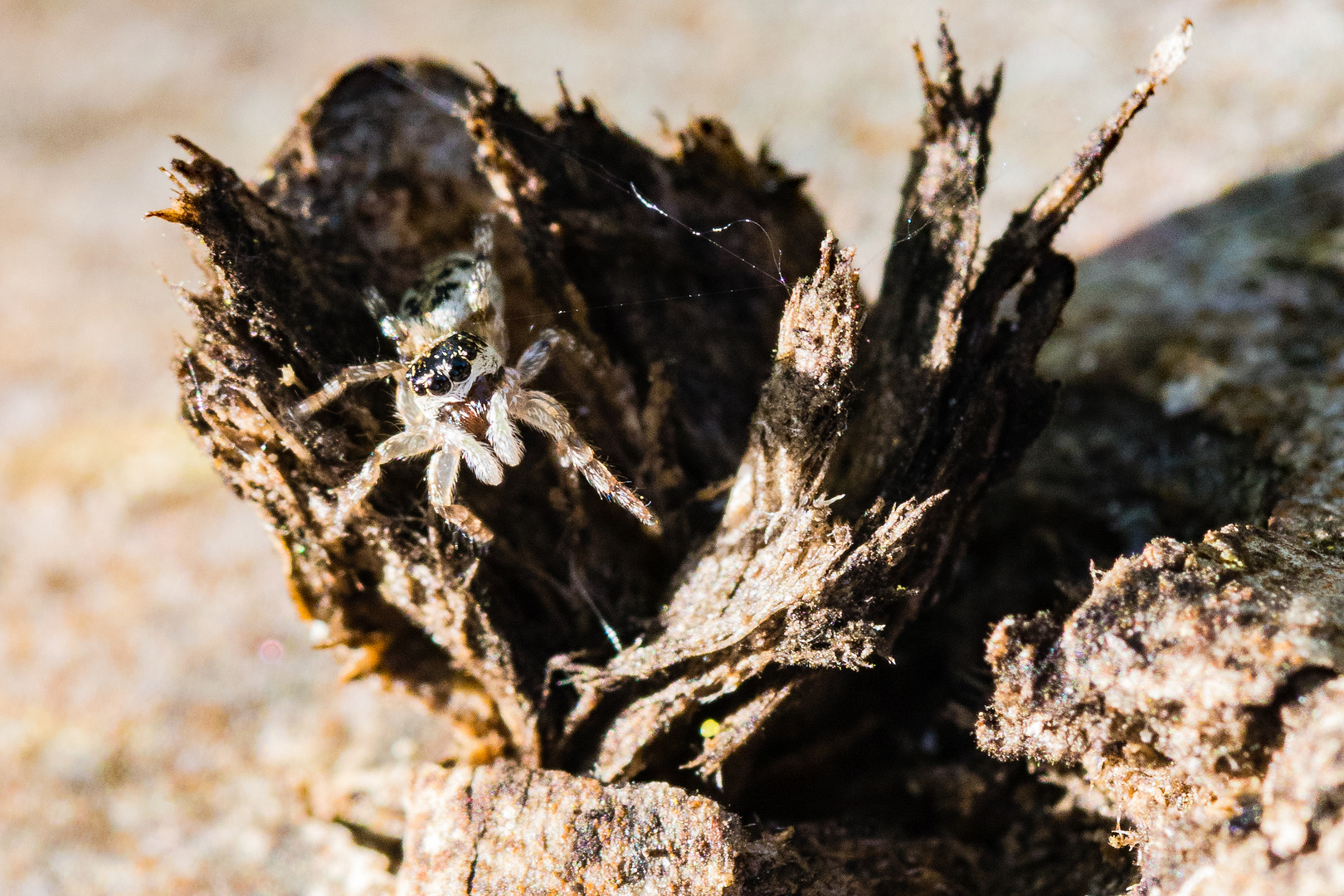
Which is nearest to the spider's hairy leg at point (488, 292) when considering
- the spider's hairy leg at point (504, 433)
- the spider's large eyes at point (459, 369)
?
the spider's large eyes at point (459, 369)

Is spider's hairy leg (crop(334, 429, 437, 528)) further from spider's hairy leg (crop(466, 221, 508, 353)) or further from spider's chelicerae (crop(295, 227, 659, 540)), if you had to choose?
spider's hairy leg (crop(466, 221, 508, 353))

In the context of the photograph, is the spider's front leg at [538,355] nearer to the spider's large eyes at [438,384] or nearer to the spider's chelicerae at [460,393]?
the spider's chelicerae at [460,393]

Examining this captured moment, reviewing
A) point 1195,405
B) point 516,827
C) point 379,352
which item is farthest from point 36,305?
point 1195,405

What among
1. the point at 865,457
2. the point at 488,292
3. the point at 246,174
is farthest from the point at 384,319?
the point at 246,174

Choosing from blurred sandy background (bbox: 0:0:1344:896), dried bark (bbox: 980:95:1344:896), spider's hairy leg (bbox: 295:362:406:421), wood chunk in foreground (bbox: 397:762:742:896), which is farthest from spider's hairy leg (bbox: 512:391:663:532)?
blurred sandy background (bbox: 0:0:1344:896)

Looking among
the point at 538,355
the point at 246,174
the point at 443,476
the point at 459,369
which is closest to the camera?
the point at 443,476

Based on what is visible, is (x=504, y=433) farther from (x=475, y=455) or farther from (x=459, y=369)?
(x=459, y=369)
